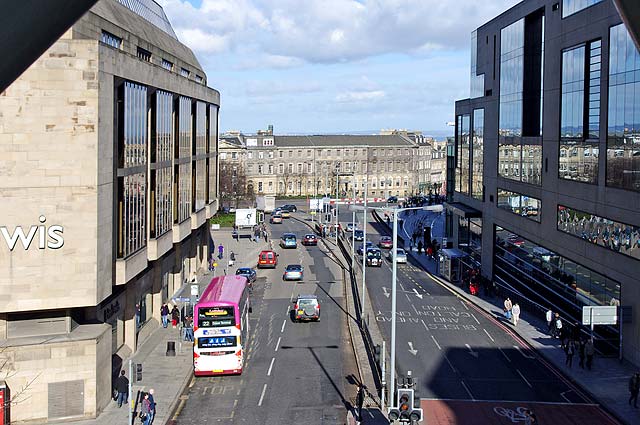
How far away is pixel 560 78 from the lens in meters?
46.7

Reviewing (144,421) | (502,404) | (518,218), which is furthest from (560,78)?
(144,421)

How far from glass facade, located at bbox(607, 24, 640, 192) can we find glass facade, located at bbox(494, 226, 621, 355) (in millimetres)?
5434

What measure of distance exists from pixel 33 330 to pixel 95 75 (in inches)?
379

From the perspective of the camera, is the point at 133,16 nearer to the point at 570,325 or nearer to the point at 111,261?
the point at 111,261

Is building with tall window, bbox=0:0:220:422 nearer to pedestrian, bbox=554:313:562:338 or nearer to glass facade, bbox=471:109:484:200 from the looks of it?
pedestrian, bbox=554:313:562:338

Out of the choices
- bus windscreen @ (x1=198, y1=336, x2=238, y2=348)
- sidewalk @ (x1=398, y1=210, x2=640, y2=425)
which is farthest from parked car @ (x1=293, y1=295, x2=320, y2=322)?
bus windscreen @ (x1=198, y1=336, x2=238, y2=348)

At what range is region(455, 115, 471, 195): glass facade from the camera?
71.1 m

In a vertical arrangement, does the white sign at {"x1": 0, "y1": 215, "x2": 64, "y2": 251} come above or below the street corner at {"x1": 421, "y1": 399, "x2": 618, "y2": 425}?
above

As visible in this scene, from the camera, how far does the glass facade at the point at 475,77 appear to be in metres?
66.4

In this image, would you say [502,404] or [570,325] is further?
[570,325]

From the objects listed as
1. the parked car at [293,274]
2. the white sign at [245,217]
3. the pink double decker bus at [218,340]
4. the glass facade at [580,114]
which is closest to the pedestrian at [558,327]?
the glass facade at [580,114]

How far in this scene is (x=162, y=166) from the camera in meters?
42.8

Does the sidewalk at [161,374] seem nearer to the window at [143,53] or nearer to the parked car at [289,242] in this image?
the window at [143,53]

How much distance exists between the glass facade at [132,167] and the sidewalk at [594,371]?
20.3m
